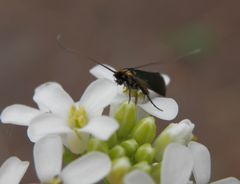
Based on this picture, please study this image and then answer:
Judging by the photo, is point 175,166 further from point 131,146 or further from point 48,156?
point 48,156

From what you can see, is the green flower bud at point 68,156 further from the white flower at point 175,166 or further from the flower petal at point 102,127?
the white flower at point 175,166

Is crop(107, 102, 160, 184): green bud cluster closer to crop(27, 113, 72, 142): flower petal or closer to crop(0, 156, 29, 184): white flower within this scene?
crop(27, 113, 72, 142): flower petal

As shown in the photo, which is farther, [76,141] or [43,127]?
[76,141]

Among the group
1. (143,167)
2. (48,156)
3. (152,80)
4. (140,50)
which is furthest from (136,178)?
(140,50)

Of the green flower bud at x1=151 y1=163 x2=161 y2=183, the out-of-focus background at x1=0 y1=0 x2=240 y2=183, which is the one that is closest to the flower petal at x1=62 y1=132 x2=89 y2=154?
the green flower bud at x1=151 y1=163 x2=161 y2=183

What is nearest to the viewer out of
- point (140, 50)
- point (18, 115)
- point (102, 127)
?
point (102, 127)

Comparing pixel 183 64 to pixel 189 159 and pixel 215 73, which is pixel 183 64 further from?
pixel 189 159
